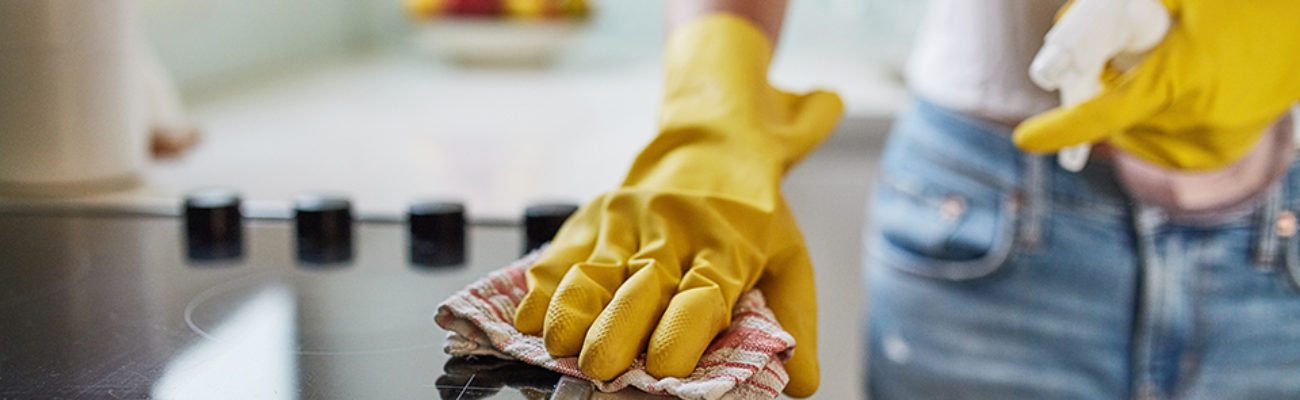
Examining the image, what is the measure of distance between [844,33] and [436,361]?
1.75 meters

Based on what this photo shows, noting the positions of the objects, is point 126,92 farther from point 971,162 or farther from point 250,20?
point 250,20

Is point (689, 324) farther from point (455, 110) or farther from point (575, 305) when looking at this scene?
point (455, 110)

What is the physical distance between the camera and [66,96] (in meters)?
0.81

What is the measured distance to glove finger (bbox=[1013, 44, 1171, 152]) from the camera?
23.6 inches

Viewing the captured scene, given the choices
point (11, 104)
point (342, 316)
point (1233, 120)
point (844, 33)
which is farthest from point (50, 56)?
point (844, 33)

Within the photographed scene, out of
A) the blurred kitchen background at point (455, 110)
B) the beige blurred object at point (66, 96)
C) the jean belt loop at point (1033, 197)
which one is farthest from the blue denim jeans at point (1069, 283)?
the beige blurred object at point (66, 96)

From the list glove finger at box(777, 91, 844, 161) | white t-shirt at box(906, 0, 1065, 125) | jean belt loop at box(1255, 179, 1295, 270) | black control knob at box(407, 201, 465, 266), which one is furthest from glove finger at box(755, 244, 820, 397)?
jean belt loop at box(1255, 179, 1295, 270)

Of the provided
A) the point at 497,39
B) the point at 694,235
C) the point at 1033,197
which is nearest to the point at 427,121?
the point at 497,39

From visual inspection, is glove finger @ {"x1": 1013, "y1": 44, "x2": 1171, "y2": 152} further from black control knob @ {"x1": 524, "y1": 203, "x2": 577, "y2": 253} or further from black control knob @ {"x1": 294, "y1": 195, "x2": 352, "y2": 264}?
black control knob @ {"x1": 294, "y1": 195, "x2": 352, "y2": 264}

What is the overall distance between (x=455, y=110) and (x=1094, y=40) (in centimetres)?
103

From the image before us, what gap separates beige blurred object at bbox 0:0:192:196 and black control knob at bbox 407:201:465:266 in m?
0.29

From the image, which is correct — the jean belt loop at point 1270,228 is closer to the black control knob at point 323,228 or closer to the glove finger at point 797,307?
the glove finger at point 797,307

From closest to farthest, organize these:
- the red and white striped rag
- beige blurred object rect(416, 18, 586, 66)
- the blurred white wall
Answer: the red and white striped rag → the blurred white wall → beige blurred object rect(416, 18, 586, 66)

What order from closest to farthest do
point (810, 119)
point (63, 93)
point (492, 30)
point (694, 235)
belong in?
point (694, 235)
point (810, 119)
point (63, 93)
point (492, 30)
